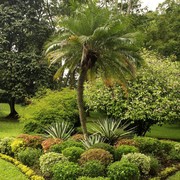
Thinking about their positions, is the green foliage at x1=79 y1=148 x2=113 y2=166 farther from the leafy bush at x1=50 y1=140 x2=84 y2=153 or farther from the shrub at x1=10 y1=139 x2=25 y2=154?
the shrub at x1=10 y1=139 x2=25 y2=154

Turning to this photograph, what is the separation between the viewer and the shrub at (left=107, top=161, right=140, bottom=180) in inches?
317

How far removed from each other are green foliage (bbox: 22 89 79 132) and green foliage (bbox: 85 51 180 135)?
1412 mm

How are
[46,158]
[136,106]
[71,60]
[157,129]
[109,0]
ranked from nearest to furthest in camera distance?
[46,158], [71,60], [136,106], [157,129], [109,0]

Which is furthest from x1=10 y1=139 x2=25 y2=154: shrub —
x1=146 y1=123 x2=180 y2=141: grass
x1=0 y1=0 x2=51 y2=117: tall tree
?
x1=146 y1=123 x2=180 y2=141: grass

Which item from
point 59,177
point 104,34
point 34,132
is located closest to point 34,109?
point 34,132

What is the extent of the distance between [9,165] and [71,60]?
5.26m

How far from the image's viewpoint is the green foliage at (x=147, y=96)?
1531 cm

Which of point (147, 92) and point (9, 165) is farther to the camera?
point (147, 92)

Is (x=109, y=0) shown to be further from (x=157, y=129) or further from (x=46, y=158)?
(x=46, y=158)

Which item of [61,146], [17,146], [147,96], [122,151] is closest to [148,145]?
[122,151]

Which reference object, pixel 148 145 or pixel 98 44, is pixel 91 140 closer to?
pixel 148 145

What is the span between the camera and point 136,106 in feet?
50.5

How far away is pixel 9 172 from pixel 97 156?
10.7 ft

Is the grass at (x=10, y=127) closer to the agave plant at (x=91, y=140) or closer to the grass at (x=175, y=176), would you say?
the agave plant at (x=91, y=140)
